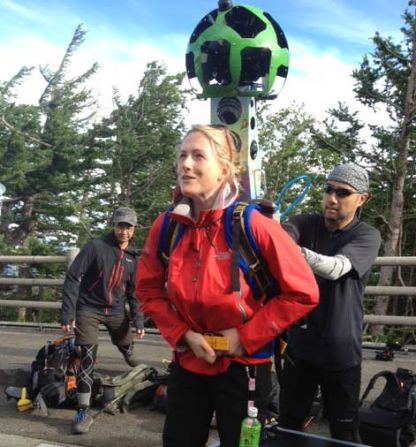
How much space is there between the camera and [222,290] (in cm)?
198

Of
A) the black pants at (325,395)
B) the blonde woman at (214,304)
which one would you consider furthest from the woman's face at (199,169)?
the black pants at (325,395)

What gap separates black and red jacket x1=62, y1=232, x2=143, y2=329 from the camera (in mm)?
5070

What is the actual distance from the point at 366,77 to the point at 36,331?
15.1m

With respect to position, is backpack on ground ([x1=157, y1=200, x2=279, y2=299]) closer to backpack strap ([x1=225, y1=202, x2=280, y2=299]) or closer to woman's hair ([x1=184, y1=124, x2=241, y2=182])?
backpack strap ([x1=225, y1=202, x2=280, y2=299])

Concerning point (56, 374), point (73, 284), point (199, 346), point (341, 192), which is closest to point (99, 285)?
point (73, 284)

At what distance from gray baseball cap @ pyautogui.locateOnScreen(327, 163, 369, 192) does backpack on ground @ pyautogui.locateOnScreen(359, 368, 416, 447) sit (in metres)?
1.51

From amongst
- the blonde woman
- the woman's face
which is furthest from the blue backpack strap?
the woman's face

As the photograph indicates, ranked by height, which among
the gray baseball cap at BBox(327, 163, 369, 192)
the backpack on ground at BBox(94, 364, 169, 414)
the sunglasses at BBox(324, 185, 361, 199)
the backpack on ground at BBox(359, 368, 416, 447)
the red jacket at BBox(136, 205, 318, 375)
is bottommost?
the backpack on ground at BBox(94, 364, 169, 414)

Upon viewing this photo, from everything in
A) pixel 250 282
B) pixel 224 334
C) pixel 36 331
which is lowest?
pixel 36 331

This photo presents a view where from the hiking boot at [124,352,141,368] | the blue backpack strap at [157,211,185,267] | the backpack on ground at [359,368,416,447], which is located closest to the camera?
the blue backpack strap at [157,211,185,267]

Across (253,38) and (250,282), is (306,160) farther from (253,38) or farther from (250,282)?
(250,282)

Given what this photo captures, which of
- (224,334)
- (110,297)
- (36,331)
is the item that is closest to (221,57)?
(110,297)

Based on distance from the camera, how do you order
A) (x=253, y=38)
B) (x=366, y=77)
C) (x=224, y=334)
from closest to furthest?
(x=224, y=334), (x=253, y=38), (x=366, y=77)

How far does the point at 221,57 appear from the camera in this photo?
16.8 feet
